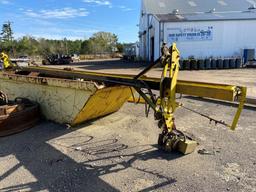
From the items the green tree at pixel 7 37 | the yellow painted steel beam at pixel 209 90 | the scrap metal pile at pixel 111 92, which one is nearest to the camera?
the yellow painted steel beam at pixel 209 90

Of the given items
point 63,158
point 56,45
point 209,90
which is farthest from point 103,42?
point 209,90

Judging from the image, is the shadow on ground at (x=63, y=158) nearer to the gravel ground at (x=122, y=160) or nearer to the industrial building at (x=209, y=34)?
the gravel ground at (x=122, y=160)

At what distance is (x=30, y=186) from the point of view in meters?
3.32

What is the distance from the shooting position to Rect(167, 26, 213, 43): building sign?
24.1m

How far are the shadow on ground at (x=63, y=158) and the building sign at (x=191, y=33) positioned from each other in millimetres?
20478

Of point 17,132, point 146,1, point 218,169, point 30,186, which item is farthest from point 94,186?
point 146,1

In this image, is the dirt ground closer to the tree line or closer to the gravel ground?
Result: the gravel ground

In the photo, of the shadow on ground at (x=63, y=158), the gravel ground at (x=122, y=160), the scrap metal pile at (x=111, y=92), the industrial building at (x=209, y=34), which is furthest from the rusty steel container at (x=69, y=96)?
the industrial building at (x=209, y=34)

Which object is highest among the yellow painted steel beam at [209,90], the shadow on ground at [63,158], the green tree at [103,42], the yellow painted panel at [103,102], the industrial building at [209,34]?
the green tree at [103,42]

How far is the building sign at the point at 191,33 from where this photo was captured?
24.1 metres

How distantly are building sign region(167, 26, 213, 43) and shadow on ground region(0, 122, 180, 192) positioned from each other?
2048cm

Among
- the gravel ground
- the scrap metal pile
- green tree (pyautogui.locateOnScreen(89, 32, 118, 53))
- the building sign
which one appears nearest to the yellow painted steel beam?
the scrap metal pile

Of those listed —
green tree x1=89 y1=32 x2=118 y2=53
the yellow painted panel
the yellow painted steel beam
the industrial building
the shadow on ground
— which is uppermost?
green tree x1=89 y1=32 x2=118 y2=53

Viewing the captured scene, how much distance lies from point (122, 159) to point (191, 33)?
2186 centimetres
